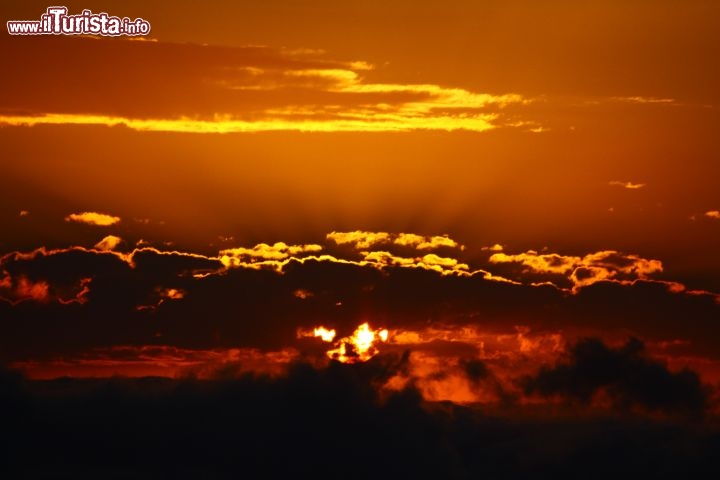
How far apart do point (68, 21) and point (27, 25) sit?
563 cm

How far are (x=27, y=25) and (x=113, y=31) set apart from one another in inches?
343

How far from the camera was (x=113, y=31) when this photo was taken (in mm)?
123750

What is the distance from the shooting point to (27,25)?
416 feet

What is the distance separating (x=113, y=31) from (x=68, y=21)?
3848 millimetres

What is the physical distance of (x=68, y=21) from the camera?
4855 inches
